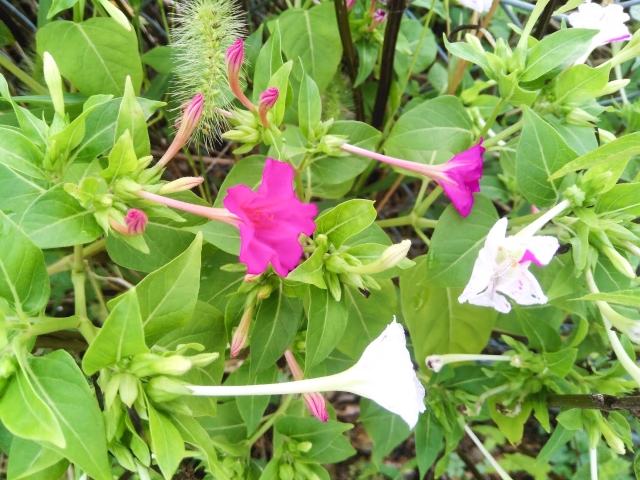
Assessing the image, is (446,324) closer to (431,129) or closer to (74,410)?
(431,129)

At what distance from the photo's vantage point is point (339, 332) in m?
0.75

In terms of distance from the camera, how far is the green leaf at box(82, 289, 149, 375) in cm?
54

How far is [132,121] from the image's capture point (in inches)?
28.5

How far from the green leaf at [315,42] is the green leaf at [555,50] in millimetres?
418

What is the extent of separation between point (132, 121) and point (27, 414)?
1.33ft

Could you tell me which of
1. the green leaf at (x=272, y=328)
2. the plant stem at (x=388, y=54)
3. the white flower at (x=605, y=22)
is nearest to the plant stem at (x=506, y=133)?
the white flower at (x=605, y=22)

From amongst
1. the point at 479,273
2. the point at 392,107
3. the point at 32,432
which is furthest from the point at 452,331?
the point at 32,432

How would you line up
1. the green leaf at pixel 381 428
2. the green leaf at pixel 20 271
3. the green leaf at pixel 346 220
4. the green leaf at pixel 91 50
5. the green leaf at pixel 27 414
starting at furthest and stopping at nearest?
1. the green leaf at pixel 381 428
2. the green leaf at pixel 91 50
3. the green leaf at pixel 346 220
4. the green leaf at pixel 20 271
5. the green leaf at pixel 27 414

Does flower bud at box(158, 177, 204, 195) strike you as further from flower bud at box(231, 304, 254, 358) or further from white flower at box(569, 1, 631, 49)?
white flower at box(569, 1, 631, 49)

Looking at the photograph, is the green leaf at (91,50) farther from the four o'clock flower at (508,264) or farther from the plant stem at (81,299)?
the four o'clock flower at (508,264)

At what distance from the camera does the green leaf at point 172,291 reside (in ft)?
2.15

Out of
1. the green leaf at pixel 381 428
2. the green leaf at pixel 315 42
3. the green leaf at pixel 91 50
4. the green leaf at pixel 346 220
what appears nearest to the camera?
the green leaf at pixel 346 220

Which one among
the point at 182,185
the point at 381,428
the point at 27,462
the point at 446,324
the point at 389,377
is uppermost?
the point at 182,185

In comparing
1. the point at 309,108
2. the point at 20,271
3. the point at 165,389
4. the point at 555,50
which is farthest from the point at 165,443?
the point at 555,50
